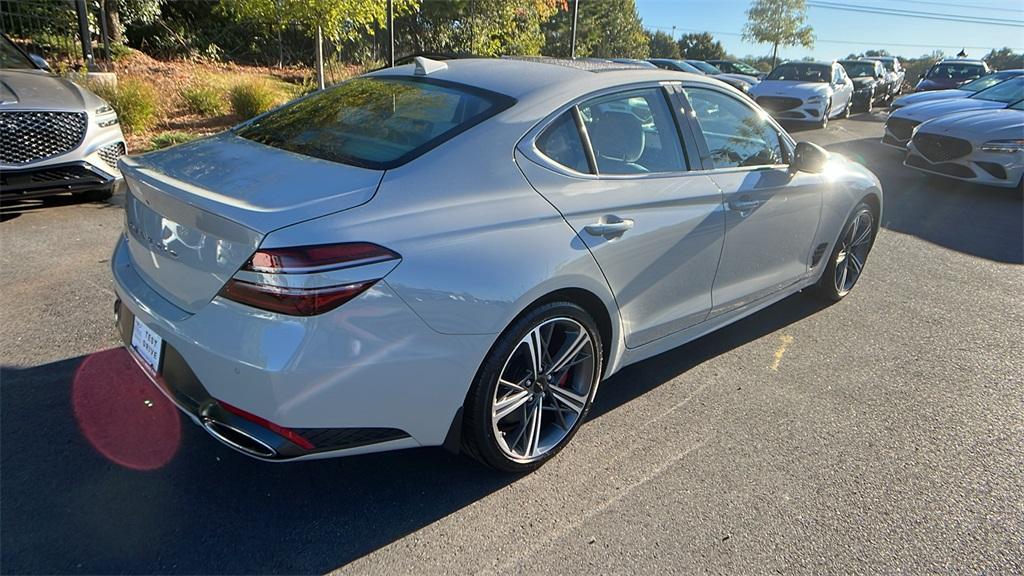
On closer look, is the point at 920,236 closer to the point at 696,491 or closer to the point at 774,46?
the point at 696,491

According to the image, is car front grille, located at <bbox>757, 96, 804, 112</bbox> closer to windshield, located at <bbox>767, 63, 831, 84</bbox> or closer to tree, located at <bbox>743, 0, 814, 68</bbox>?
windshield, located at <bbox>767, 63, 831, 84</bbox>

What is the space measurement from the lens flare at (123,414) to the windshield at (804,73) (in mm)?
16094

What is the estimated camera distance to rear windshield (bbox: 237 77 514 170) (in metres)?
2.62

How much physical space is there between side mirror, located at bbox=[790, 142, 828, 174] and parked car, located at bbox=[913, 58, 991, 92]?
65.4 feet

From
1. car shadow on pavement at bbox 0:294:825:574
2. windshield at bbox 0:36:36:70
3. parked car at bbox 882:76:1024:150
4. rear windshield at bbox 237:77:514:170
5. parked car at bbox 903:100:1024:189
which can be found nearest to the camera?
car shadow on pavement at bbox 0:294:825:574

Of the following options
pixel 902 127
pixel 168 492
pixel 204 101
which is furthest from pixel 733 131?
pixel 204 101

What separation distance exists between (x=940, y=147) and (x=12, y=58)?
1114cm

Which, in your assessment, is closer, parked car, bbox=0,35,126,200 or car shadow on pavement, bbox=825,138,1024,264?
parked car, bbox=0,35,126,200

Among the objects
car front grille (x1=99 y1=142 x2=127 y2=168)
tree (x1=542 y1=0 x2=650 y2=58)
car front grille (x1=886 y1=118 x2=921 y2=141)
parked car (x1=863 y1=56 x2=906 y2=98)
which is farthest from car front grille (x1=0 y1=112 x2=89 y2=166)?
tree (x1=542 y1=0 x2=650 y2=58)

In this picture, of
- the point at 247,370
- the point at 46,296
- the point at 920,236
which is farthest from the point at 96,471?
the point at 920,236

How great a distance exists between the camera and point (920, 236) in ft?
22.8

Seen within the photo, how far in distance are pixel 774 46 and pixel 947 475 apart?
5538 cm

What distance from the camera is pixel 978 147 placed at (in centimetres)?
877

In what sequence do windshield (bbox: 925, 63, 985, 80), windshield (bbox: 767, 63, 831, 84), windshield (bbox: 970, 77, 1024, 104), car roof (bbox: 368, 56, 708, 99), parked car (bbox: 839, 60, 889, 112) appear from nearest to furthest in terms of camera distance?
car roof (bbox: 368, 56, 708, 99), windshield (bbox: 970, 77, 1024, 104), windshield (bbox: 767, 63, 831, 84), parked car (bbox: 839, 60, 889, 112), windshield (bbox: 925, 63, 985, 80)
